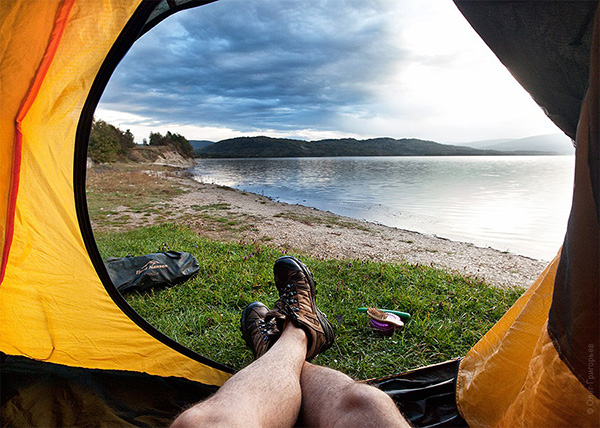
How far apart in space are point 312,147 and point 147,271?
108950 mm

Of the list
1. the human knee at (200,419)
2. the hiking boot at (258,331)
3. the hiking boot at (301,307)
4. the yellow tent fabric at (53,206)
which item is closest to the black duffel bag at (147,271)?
the yellow tent fabric at (53,206)

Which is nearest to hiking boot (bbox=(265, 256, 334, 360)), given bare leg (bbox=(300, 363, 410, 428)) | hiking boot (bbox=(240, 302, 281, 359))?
hiking boot (bbox=(240, 302, 281, 359))

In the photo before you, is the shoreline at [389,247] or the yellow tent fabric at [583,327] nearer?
the yellow tent fabric at [583,327]

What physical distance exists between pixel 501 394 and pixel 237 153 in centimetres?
11084

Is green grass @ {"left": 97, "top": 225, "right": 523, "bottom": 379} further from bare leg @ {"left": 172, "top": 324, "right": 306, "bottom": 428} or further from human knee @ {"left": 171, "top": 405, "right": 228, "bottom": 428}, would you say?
human knee @ {"left": 171, "top": 405, "right": 228, "bottom": 428}

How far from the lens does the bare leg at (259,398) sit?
1.15m

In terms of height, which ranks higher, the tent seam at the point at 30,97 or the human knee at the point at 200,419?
the tent seam at the point at 30,97

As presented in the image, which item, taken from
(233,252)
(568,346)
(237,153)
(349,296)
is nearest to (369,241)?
(233,252)

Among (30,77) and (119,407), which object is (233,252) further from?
(30,77)

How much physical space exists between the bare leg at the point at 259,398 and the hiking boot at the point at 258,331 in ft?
0.77

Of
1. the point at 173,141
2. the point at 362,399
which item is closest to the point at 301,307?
the point at 362,399

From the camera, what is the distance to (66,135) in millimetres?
1792

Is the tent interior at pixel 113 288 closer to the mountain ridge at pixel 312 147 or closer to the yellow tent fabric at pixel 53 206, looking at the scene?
the yellow tent fabric at pixel 53 206

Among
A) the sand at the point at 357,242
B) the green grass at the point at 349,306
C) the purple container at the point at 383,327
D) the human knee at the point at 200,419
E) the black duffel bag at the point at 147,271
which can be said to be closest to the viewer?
the human knee at the point at 200,419
